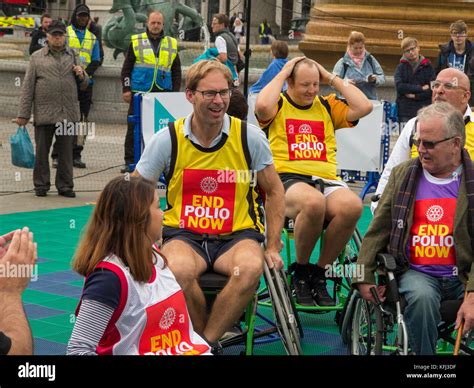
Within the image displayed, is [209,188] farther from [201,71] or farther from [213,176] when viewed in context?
[201,71]

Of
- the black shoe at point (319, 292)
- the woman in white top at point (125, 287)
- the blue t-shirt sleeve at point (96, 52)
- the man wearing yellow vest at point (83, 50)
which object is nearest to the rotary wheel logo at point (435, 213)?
the woman in white top at point (125, 287)

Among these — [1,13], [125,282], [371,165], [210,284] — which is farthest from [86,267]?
[1,13]

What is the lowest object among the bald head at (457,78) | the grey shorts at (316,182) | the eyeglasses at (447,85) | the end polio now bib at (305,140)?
the grey shorts at (316,182)

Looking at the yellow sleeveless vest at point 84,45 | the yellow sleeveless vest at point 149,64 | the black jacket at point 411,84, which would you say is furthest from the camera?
the yellow sleeveless vest at point 84,45

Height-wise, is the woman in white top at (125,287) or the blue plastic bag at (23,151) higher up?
the woman in white top at (125,287)

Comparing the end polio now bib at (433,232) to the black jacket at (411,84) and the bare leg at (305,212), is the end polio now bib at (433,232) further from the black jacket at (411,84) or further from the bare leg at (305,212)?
the black jacket at (411,84)

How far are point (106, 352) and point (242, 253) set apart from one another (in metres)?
1.56

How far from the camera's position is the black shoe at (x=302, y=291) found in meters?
6.64

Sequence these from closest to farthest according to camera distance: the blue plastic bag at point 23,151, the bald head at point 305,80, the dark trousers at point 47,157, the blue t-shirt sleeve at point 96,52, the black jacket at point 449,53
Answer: the bald head at point 305,80 → the blue plastic bag at point 23,151 → the dark trousers at point 47,157 → the black jacket at point 449,53 → the blue t-shirt sleeve at point 96,52

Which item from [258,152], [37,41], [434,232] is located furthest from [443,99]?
[37,41]

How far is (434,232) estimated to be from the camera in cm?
495

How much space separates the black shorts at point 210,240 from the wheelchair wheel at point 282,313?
25 centimetres

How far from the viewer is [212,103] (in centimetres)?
552

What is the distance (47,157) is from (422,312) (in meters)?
6.88
